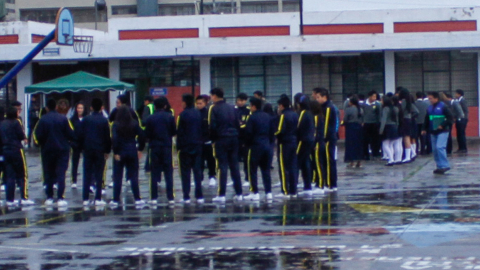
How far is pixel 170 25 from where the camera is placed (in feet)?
120

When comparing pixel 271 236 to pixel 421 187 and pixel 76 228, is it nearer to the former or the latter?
pixel 76 228

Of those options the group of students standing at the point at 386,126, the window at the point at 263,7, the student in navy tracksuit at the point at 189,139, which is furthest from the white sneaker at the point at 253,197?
the window at the point at 263,7

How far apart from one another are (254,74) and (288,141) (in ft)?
62.9

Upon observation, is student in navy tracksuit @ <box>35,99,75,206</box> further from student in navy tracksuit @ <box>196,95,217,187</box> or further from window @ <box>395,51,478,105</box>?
window @ <box>395,51,478,105</box>

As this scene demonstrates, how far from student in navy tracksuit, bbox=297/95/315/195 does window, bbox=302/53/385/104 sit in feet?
59.9

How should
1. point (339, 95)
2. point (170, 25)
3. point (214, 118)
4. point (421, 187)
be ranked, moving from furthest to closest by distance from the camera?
point (170, 25)
point (339, 95)
point (421, 187)
point (214, 118)

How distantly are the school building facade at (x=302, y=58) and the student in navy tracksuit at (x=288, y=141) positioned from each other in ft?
57.3

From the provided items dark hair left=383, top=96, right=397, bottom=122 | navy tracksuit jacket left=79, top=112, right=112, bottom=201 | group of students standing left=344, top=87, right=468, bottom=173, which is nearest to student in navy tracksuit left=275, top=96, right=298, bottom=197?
navy tracksuit jacket left=79, top=112, right=112, bottom=201

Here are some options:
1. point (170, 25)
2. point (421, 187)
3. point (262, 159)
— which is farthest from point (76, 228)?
point (170, 25)

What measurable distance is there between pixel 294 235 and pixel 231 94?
2302cm

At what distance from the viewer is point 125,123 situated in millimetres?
13078

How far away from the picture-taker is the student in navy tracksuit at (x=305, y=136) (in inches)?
537

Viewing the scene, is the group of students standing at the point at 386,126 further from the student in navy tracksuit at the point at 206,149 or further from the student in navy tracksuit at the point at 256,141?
the student in navy tracksuit at the point at 256,141

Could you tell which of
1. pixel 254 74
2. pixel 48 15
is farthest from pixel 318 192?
pixel 48 15
